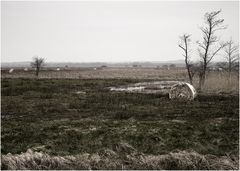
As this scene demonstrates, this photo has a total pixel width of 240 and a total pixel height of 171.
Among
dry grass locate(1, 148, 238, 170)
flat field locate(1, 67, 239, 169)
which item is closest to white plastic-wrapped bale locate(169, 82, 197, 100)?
flat field locate(1, 67, 239, 169)

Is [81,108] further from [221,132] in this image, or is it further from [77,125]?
[221,132]

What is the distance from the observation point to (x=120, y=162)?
6.65m

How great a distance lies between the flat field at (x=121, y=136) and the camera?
661 cm

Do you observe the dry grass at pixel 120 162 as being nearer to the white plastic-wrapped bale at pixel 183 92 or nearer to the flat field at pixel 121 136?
the flat field at pixel 121 136

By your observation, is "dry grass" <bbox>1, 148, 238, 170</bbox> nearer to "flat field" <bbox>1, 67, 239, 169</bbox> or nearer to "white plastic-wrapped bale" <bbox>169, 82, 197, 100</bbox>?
"flat field" <bbox>1, 67, 239, 169</bbox>

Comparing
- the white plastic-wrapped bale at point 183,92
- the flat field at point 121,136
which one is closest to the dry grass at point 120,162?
the flat field at point 121,136

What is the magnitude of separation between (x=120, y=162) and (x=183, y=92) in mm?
10708

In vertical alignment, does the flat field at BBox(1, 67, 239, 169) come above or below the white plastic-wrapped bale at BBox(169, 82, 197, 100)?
below

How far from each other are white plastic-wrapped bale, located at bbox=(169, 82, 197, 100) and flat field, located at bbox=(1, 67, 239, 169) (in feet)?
5.68

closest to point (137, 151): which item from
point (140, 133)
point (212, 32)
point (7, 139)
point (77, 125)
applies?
point (140, 133)

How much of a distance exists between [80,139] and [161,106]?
6569 mm

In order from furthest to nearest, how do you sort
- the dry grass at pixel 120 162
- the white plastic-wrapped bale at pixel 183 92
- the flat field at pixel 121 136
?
1. the white plastic-wrapped bale at pixel 183 92
2. the flat field at pixel 121 136
3. the dry grass at pixel 120 162

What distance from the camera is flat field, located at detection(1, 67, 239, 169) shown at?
6609mm

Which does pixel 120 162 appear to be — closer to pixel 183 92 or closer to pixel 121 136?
pixel 121 136
